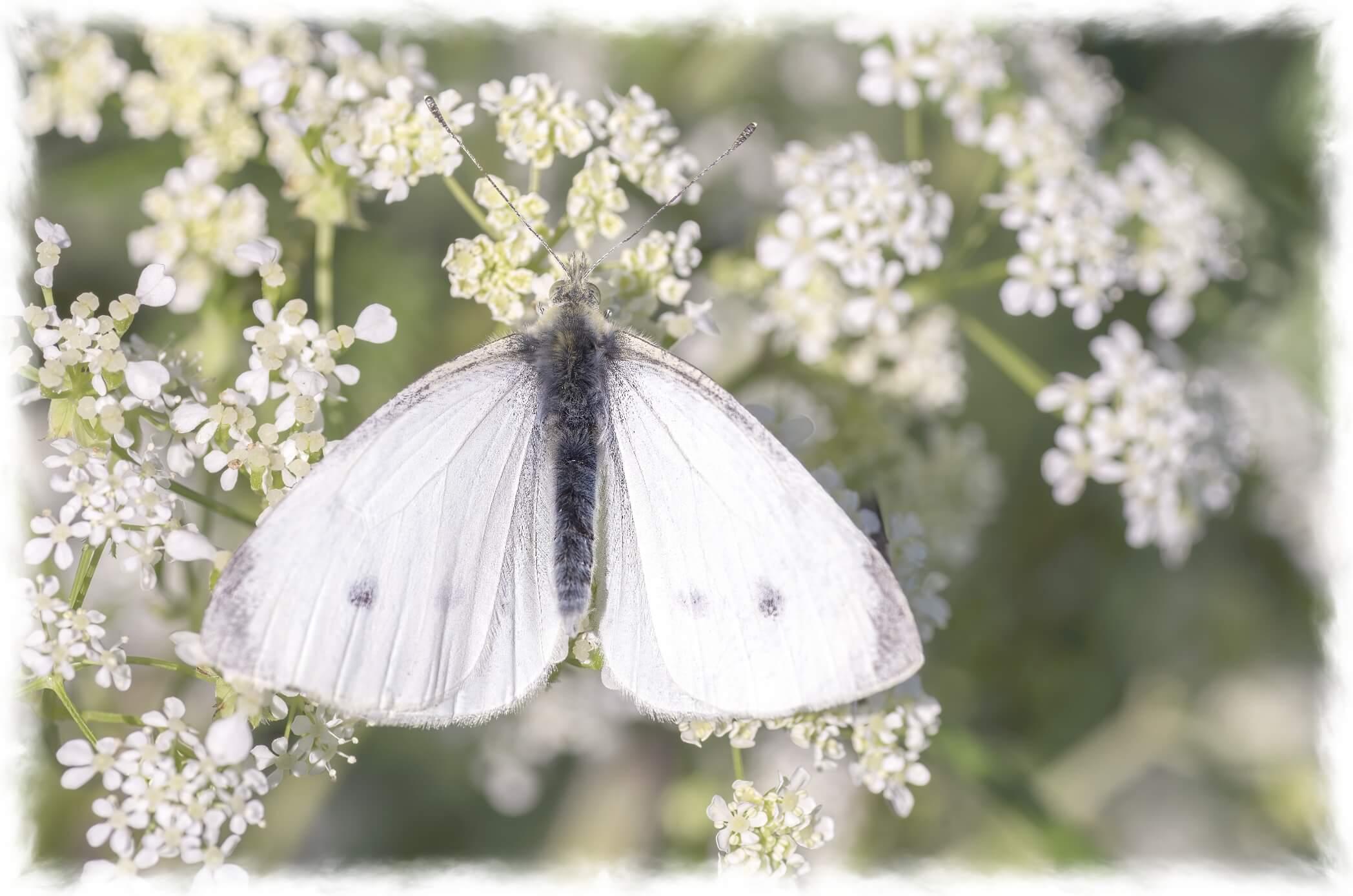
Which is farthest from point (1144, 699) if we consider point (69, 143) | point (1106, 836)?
point (69, 143)

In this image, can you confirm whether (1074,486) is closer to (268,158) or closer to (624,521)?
(624,521)

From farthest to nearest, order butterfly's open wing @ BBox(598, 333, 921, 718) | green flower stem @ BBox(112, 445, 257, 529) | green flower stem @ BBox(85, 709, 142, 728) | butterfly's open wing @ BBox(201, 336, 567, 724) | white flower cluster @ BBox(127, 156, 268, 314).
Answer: white flower cluster @ BBox(127, 156, 268, 314)
green flower stem @ BBox(112, 445, 257, 529)
green flower stem @ BBox(85, 709, 142, 728)
butterfly's open wing @ BBox(598, 333, 921, 718)
butterfly's open wing @ BBox(201, 336, 567, 724)

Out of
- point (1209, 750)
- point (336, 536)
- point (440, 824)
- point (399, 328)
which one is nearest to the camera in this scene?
point (336, 536)

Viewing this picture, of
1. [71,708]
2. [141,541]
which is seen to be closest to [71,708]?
[71,708]

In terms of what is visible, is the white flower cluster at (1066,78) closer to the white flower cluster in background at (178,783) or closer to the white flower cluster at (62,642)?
the white flower cluster in background at (178,783)

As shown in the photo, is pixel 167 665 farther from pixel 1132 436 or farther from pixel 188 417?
pixel 1132 436

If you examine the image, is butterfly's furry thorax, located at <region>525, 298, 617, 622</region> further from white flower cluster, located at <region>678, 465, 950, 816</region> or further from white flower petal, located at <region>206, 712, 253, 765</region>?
white flower petal, located at <region>206, 712, 253, 765</region>

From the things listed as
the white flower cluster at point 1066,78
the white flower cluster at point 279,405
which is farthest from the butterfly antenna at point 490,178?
the white flower cluster at point 1066,78

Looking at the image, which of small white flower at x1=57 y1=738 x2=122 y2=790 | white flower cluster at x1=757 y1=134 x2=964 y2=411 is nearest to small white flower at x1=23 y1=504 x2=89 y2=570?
small white flower at x1=57 y1=738 x2=122 y2=790
